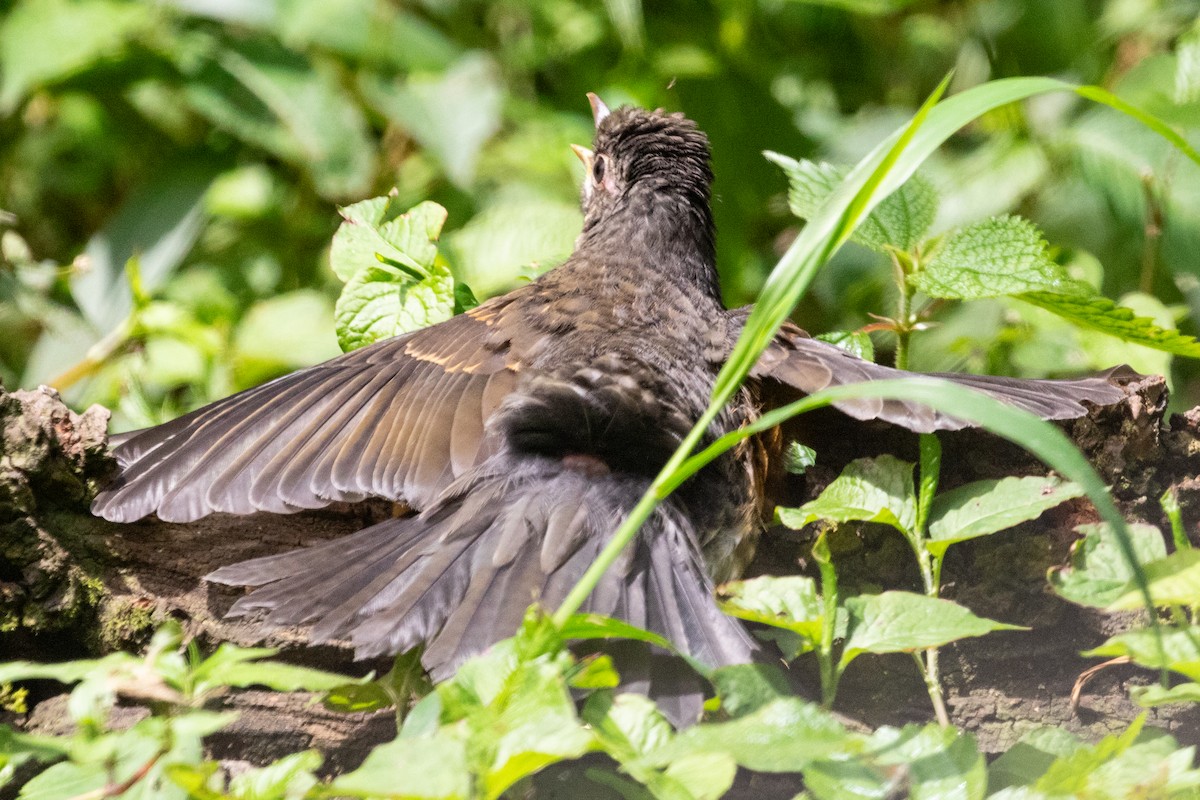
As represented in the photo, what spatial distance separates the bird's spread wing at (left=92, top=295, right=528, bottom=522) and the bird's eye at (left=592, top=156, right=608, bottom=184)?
77 centimetres

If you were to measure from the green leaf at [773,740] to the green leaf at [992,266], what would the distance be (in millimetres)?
1169

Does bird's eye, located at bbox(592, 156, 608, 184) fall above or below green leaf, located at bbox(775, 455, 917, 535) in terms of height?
above

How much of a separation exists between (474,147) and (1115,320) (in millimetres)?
2636

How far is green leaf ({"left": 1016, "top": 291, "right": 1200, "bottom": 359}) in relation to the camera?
2.38 meters

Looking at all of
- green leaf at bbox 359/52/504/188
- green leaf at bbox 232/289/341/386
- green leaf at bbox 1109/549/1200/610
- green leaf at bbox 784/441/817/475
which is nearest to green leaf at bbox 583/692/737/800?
green leaf at bbox 1109/549/1200/610

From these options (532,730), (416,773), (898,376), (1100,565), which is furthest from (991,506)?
(416,773)

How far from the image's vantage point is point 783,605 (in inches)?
77.0

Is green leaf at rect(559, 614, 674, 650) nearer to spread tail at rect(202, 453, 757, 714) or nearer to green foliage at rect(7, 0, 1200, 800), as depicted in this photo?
green foliage at rect(7, 0, 1200, 800)

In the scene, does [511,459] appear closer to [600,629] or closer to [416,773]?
[600,629]

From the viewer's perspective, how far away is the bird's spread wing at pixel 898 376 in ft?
7.66

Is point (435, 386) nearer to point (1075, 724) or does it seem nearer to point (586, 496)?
point (586, 496)

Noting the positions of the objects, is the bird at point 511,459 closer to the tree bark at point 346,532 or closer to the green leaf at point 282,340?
the tree bark at point 346,532

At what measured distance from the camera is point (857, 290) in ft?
13.9

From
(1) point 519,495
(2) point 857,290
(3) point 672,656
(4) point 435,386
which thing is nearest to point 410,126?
(2) point 857,290
